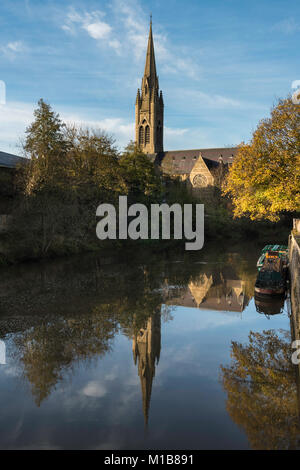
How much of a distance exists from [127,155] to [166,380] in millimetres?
39427

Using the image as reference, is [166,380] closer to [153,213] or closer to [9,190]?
[9,190]

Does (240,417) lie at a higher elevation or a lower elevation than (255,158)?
lower

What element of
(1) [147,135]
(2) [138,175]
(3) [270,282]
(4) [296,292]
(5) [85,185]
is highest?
(1) [147,135]

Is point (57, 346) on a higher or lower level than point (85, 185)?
lower

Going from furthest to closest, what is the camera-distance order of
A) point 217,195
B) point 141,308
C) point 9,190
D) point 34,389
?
1. point 217,195
2. point 9,190
3. point 141,308
4. point 34,389

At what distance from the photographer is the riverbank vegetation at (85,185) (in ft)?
82.1

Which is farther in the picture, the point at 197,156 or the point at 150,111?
the point at 150,111

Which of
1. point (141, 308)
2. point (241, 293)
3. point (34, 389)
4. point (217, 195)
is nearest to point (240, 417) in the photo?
point (34, 389)

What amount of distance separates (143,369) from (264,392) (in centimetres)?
335

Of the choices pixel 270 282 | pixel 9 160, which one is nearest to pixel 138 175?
pixel 9 160

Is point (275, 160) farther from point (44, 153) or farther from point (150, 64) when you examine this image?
point (150, 64)

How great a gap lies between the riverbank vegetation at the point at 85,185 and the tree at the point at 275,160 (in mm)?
68

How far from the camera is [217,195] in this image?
64625 millimetres

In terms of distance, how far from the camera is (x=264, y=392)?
895 centimetres
